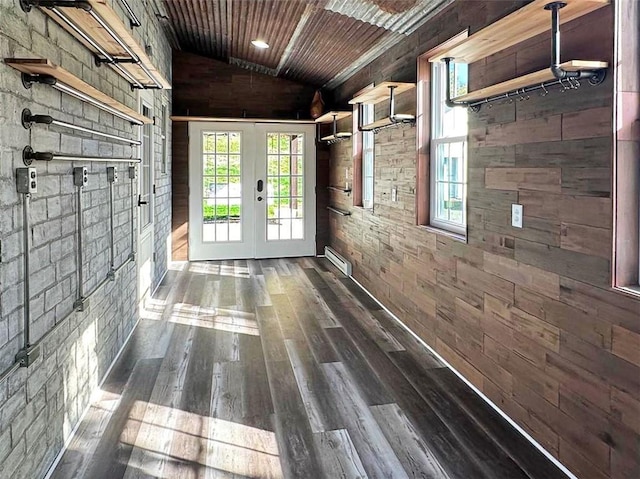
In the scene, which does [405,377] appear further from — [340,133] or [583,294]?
[340,133]

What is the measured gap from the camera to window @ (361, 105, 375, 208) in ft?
18.3

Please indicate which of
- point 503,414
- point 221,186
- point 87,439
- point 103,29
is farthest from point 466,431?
point 221,186

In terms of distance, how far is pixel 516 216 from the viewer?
8.30 feet

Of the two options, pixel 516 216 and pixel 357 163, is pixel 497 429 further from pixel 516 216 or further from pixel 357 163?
pixel 357 163

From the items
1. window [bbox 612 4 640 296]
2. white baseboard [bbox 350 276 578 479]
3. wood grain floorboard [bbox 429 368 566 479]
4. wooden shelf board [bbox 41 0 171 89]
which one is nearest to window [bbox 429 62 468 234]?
white baseboard [bbox 350 276 578 479]

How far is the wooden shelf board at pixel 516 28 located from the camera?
1.95 m

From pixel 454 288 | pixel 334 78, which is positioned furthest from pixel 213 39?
pixel 454 288

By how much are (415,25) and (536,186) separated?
2.05m

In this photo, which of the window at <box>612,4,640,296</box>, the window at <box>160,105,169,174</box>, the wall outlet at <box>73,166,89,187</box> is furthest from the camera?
the window at <box>160,105,169,174</box>

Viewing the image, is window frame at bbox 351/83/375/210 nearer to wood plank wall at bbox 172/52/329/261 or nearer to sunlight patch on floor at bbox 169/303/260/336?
wood plank wall at bbox 172/52/329/261

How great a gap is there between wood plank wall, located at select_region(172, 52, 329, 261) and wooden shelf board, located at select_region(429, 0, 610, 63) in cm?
470

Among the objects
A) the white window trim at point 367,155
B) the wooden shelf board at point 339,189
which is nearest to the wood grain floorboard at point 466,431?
the white window trim at point 367,155

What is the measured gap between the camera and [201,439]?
242cm

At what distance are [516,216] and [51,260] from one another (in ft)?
7.21
